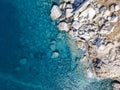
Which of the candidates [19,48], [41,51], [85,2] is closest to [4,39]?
[19,48]

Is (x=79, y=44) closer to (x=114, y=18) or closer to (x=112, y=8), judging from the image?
→ (x=114, y=18)

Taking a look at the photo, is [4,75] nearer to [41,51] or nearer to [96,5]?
[41,51]

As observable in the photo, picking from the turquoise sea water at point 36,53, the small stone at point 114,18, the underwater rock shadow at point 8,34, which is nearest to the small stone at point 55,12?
the turquoise sea water at point 36,53

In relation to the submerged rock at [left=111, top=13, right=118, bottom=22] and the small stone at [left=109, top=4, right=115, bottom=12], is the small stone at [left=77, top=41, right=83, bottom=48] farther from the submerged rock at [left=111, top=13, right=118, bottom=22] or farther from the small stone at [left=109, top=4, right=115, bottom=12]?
the small stone at [left=109, top=4, right=115, bottom=12]

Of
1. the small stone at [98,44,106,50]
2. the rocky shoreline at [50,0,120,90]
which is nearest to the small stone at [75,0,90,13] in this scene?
the rocky shoreline at [50,0,120,90]

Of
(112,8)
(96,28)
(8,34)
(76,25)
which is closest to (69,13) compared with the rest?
(76,25)
